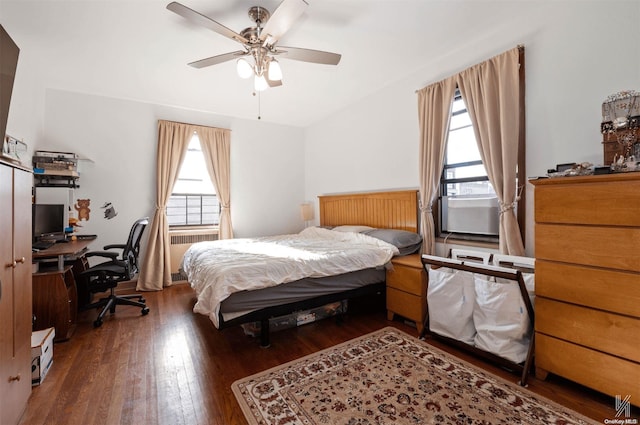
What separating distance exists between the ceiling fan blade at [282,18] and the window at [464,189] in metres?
1.97

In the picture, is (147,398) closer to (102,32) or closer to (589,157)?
(102,32)

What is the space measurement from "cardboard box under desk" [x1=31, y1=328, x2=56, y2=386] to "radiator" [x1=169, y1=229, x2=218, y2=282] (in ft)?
7.24

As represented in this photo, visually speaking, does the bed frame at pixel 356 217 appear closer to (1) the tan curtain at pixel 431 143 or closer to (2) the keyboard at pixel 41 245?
(1) the tan curtain at pixel 431 143

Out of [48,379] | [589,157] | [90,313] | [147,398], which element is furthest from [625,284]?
[90,313]

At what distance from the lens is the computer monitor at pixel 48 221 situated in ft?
9.54

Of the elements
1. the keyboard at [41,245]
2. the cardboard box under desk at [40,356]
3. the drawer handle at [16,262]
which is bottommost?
the cardboard box under desk at [40,356]

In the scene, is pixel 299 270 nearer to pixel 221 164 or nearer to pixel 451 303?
pixel 451 303

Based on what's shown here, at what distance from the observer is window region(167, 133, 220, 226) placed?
456 centimetres

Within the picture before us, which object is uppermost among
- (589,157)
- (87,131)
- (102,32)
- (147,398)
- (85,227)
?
(102,32)

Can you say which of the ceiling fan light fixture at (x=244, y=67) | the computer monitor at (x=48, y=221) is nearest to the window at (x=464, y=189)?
the ceiling fan light fixture at (x=244, y=67)

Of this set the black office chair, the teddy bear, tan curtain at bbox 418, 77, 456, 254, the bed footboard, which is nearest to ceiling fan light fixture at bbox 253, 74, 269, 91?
tan curtain at bbox 418, 77, 456, 254

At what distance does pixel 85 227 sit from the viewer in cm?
385

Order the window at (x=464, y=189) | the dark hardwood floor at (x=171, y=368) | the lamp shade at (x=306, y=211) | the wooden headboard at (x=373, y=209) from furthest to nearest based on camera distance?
1. the lamp shade at (x=306, y=211)
2. the wooden headboard at (x=373, y=209)
3. the window at (x=464, y=189)
4. the dark hardwood floor at (x=171, y=368)

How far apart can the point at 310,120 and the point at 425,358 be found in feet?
14.5
